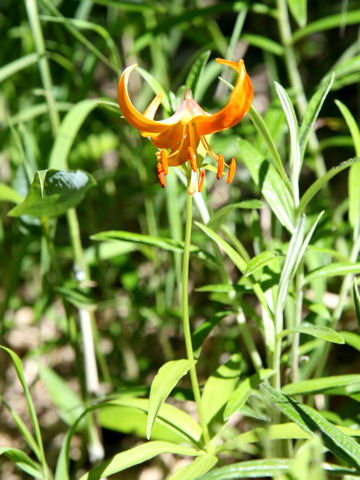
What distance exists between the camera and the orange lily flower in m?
0.64

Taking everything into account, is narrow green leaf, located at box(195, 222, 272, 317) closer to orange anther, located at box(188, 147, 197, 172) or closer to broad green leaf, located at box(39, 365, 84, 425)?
orange anther, located at box(188, 147, 197, 172)

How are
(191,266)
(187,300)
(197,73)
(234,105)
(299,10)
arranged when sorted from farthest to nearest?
(191,266) → (299,10) → (197,73) → (187,300) → (234,105)

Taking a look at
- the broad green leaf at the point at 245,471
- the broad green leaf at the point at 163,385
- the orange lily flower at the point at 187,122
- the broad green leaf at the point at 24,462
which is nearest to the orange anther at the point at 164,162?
the orange lily flower at the point at 187,122

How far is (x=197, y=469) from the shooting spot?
0.80 m

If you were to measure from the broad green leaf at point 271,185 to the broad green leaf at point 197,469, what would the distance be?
0.36 metres

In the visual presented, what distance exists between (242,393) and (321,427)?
0.43ft

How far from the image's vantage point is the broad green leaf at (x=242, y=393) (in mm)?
815

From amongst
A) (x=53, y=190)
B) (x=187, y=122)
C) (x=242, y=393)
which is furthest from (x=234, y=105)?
(x=242, y=393)

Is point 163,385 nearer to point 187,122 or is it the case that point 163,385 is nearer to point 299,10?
point 187,122

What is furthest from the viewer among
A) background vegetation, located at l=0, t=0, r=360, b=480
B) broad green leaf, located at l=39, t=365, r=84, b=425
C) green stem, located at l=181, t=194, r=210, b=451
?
broad green leaf, located at l=39, t=365, r=84, b=425

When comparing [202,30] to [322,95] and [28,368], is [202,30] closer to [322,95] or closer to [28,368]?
[322,95]

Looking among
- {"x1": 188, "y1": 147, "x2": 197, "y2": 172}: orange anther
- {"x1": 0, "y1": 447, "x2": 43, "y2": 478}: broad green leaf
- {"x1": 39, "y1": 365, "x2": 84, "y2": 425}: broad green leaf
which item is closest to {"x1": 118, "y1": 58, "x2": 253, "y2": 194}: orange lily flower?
{"x1": 188, "y1": 147, "x2": 197, "y2": 172}: orange anther

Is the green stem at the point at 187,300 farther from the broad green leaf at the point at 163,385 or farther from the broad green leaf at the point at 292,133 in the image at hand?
the broad green leaf at the point at 292,133

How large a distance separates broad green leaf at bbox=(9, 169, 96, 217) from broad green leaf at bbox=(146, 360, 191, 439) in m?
0.30
